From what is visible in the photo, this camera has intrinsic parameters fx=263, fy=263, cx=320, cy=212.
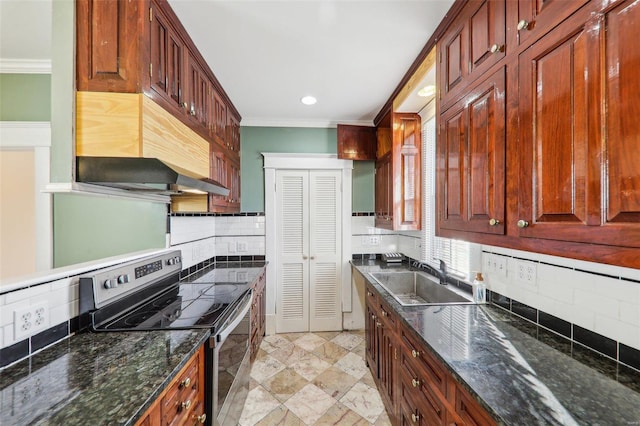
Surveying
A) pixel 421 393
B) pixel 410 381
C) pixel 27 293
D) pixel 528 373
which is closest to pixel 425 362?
pixel 421 393

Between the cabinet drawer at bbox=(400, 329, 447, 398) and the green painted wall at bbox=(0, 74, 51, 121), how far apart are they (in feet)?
9.39

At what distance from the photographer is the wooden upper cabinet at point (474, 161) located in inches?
43.2

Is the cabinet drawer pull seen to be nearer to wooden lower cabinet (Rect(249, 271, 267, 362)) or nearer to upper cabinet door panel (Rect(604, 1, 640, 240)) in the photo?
wooden lower cabinet (Rect(249, 271, 267, 362))

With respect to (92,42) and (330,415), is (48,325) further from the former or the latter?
(330,415)

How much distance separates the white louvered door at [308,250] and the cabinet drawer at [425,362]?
174cm

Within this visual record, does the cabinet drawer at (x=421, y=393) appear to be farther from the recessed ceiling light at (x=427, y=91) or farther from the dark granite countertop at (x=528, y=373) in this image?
the recessed ceiling light at (x=427, y=91)

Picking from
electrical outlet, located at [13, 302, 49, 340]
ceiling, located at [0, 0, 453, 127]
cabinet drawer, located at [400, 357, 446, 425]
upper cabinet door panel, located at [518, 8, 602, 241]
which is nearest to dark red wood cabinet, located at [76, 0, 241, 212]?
ceiling, located at [0, 0, 453, 127]

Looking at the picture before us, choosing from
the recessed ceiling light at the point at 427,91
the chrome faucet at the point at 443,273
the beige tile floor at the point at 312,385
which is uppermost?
the recessed ceiling light at the point at 427,91

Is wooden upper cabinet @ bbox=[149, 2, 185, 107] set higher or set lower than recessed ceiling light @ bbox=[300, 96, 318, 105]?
lower

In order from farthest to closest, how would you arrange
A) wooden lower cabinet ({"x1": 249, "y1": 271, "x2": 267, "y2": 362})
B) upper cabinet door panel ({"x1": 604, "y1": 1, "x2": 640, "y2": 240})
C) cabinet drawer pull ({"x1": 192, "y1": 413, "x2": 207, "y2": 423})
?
wooden lower cabinet ({"x1": 249, "y1": 271, "x2": 267, "y2": 362}), cabinet drawer pull ({"x1": 192, "y1": 413, "x2": 207, "y2": 423}), upper cabinet door panel ({"x1": 604, "y1": 1, "x2": 640, "y2": 240})

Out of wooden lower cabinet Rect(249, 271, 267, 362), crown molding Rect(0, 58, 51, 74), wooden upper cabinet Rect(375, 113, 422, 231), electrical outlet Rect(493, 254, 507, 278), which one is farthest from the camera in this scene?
wooden upper cabinet Rect(375, 113, 422, 231)

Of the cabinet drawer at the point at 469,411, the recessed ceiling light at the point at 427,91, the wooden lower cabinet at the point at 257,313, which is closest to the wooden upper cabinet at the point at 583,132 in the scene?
the cabinet drawer at the point at 469,411

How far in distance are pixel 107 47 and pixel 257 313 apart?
2.34 meters

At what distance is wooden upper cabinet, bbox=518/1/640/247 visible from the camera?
2.16 ft
